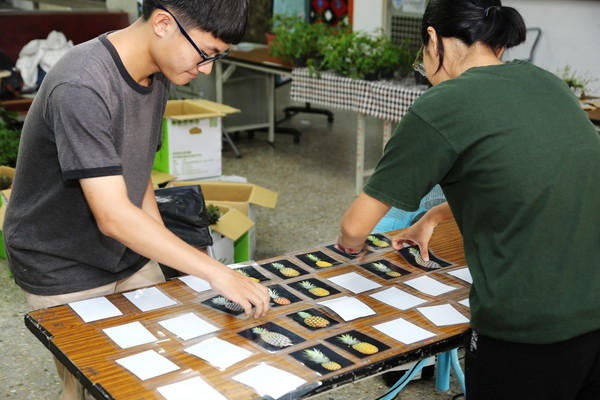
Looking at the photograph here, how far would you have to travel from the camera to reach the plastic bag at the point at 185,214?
3.22 metres

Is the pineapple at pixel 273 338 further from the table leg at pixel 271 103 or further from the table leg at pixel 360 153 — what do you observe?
the table leg at pixel 271 103

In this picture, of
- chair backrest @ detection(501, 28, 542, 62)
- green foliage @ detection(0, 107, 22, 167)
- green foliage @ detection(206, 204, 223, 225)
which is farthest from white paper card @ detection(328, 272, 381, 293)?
chair backrest @ detection(501, 28, 542, 62)

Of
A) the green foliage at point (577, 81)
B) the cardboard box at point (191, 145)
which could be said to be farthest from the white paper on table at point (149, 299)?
the green foliage at point (577, 81)

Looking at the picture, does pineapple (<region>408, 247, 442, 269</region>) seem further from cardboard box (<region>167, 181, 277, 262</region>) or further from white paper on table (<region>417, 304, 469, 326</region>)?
cardboard box (<region>167, 181, 277, 262</region>)

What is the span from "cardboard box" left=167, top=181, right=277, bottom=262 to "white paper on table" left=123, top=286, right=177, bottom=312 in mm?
1745

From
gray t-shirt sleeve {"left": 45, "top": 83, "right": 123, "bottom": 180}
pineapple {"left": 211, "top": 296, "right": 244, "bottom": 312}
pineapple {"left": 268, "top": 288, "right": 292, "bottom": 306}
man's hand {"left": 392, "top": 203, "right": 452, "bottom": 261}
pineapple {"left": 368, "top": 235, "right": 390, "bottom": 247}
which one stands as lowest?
pineapple {"left": 368, "top": 235, "right": 390, "bottom": 247}

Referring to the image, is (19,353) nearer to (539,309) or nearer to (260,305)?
(260,305)

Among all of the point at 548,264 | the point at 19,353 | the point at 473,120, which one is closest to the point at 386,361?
the point at 548,264

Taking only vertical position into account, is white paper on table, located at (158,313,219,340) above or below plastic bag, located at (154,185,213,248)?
above

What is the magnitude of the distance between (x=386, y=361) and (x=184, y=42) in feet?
2.85

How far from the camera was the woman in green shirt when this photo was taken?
56.1 inches

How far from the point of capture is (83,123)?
5.04ft

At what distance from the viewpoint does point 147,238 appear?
1.60m

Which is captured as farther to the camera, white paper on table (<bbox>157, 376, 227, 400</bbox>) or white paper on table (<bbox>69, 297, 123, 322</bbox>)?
white paper on table (<bbox>69, 297, 123, 322</bbox>)
